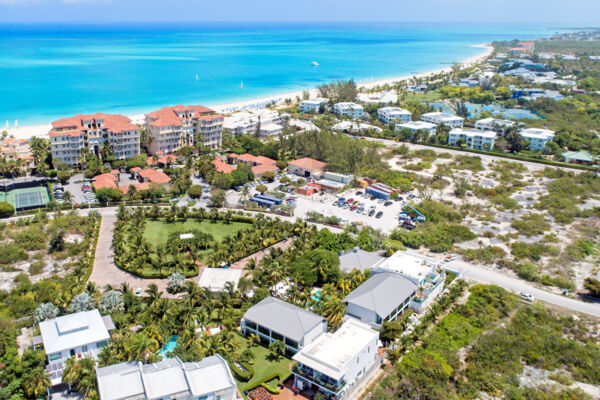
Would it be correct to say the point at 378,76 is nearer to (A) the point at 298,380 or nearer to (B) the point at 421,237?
(B) the point at 421,237

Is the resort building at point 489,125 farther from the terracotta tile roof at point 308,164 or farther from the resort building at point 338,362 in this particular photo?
the resort building at point 338,362

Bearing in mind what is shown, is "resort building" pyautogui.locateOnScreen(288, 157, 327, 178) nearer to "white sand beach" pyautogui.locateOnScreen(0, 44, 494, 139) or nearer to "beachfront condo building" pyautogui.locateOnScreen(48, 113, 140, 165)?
"beachfront condo building" pyautogui.locateOnScreen(48, 113, 140, 165)

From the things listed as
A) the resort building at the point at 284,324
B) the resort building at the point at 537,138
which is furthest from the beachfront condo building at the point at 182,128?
the resort building at the point at 537,138

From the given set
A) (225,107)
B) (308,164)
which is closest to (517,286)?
(308,164)

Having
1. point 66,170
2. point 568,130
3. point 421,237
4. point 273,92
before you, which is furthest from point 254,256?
point 273,92

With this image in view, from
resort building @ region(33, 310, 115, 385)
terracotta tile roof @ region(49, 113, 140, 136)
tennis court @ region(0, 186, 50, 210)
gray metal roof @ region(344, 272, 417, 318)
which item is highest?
terracotta tile roof @ region(49, 113, 140, 136)

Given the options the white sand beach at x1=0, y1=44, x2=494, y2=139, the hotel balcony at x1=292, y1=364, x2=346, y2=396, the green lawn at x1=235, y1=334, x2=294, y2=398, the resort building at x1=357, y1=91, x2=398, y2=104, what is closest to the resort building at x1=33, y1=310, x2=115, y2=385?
the green lawn at x1=235, y1=334, x2=294, y2=398
